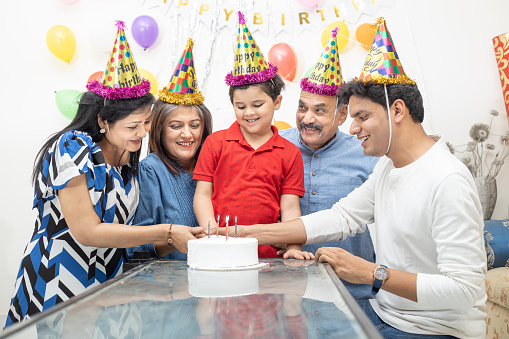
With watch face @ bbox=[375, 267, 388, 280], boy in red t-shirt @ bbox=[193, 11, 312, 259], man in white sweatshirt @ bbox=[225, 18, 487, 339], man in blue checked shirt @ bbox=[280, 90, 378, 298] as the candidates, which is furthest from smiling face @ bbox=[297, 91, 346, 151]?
watch face @ bbox=[375, 267, 388, 280]

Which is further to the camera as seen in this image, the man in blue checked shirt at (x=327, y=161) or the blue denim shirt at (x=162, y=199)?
the man in blue checked shirt at (x=327, y=161)

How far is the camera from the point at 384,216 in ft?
5.60

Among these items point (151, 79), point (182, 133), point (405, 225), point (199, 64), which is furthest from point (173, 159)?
point (199, 64)

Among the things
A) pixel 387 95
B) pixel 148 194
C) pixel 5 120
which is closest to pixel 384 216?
pixel 387 95

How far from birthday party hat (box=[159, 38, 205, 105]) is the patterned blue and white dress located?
51 centimetres

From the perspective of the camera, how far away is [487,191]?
3422 millimetres

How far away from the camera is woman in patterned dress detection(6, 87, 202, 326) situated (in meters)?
1.64

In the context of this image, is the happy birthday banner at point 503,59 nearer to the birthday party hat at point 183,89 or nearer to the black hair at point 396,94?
the black hair at point 396,94

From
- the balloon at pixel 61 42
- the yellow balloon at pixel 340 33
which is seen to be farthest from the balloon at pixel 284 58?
the balloon at pixel 61 42

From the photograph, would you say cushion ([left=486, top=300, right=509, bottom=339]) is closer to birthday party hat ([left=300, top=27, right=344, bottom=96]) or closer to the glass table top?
birthday party hat ([left=300, top=27, right=344, bottom=96])

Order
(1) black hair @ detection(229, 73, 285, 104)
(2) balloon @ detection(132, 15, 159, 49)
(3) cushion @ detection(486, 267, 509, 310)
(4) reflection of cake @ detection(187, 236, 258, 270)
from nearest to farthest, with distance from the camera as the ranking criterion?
1. (4) reflection of cake @ detection(187, 236, 258, 270)
2. (1) black hair @ detection(229, 73, 285, 104)
3. (3) cushion @ detection(486, 267, 509, 310)
4. (2) balloon @ detection(132, 15, 159, 49)

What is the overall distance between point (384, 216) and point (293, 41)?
225 centimetres

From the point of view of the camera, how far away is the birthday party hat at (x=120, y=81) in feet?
6.03

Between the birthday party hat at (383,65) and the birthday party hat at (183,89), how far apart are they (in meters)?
0.80
